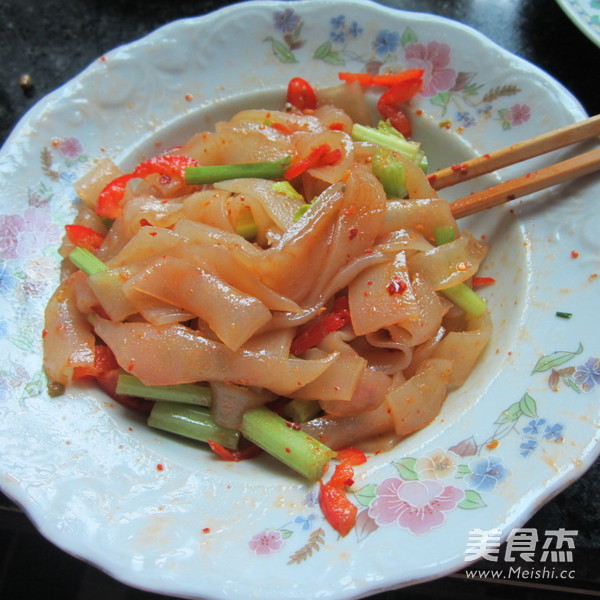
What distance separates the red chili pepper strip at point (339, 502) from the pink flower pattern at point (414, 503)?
0.07 metres

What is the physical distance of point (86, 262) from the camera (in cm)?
226

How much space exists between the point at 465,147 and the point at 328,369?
1.12 metres

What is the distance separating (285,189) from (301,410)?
0.81 meters

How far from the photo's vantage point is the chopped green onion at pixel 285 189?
224 cm

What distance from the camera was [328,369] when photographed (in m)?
2.05

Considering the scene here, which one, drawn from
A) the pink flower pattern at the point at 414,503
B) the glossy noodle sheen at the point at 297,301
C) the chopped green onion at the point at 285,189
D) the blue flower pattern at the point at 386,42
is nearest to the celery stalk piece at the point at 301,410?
the glossy noodle sheen at the point at 297,301

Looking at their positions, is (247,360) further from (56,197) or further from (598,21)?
(598,21)

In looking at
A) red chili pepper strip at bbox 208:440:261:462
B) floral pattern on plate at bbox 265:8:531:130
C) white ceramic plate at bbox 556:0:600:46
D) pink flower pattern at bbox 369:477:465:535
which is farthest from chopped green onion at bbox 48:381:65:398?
white ceramic plate at bbox 556:0:600:46

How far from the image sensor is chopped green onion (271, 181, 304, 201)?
7.36 feet

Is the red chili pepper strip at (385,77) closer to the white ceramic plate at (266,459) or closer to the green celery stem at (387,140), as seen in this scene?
the white ceramic plate at (266,459)

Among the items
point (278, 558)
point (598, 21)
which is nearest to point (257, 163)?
point (278, 558)

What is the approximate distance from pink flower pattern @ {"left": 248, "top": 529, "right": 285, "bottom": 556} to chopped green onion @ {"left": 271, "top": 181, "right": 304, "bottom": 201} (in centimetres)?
116

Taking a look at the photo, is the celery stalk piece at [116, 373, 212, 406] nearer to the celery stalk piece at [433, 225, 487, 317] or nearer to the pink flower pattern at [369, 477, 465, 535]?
the pink flower pattern at [369, 477, 465, 535]

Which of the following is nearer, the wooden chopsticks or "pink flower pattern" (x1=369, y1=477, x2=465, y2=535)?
"pink flower pattern" (x1=369, y1=477, x2=465, y2=535)
